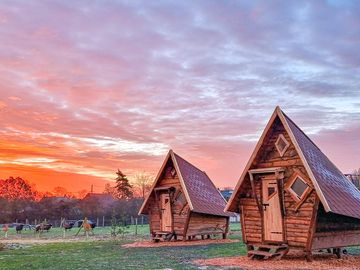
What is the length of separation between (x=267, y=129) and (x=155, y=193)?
12.1 meters

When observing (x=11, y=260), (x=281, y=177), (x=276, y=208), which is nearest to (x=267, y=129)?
(x=281, y=177)

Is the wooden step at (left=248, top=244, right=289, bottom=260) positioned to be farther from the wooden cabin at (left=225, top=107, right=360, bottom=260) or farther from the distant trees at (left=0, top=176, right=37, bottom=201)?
the distant trees at (left=0, top=176, right=37, bottom=201)

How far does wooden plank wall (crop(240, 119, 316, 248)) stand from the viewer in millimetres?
15305

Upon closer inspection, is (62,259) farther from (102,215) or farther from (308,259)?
(102,215)

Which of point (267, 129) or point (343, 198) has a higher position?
point (267, 129)

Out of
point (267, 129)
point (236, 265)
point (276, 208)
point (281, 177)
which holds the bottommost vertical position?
point (236, 265)

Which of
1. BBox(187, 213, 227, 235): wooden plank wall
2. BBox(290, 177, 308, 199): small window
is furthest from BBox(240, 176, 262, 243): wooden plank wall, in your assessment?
BBox(187, 213, 227, 235): wooden plank wall

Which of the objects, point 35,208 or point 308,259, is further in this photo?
point 35,208

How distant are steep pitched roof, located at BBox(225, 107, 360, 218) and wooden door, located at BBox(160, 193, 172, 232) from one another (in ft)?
29.4

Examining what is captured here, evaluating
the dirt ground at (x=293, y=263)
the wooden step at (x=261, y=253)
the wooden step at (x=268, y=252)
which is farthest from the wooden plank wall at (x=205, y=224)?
the wooden step at (x=261, y=253)

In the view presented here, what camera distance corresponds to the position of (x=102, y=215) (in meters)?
53.4

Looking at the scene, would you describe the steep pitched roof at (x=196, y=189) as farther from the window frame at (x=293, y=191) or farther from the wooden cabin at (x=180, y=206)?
the window frame at (x=293, y=191)

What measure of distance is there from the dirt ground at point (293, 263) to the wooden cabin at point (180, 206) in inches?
335

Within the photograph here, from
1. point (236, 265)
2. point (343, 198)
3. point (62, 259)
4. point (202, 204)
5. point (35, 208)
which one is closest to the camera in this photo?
point (236, 265)
